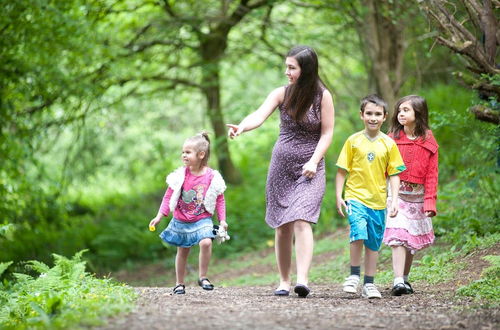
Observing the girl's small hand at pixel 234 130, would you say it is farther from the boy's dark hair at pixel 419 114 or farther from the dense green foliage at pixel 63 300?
the boy's dark hair at pixel 419 114

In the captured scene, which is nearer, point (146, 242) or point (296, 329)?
point (296, 329)

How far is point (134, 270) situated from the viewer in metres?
13.7

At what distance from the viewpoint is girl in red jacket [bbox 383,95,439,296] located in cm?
664

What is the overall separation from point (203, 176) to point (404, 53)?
23.1 ft

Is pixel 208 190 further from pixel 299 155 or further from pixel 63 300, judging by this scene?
pixel 63 300

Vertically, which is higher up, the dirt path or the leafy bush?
the leafy bush

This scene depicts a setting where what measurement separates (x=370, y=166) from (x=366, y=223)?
0.51 metres

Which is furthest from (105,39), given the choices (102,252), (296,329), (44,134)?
(296,329)

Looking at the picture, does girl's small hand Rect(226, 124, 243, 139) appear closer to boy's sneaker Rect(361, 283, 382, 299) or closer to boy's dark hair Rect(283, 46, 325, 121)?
boy's dark hair Rect(283, 46, 325, 121)

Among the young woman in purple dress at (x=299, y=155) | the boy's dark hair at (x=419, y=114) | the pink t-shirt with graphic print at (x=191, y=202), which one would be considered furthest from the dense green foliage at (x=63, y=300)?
the boy's dark hair at (x=419, y=114)

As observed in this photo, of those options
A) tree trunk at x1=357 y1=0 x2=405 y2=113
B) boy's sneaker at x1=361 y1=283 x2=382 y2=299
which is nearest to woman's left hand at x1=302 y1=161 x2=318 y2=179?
boy's sneaker at x1=361 y1=283 x2=382 y2=299

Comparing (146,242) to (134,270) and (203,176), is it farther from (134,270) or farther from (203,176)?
(203,176)

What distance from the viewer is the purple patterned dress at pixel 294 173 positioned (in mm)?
6215

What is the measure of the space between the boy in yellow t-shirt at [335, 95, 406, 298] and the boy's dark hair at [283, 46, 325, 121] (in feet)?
1.73
